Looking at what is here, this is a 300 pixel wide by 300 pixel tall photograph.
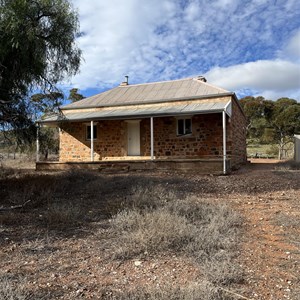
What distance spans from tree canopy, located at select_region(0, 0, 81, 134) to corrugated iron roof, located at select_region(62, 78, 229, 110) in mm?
7921

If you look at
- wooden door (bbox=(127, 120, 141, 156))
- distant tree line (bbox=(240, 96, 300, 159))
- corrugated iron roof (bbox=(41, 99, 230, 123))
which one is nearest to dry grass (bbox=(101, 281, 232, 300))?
corrugated iron roof (bbox=(41, 99, 230, 123))

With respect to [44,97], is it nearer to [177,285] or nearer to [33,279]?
[33,279]

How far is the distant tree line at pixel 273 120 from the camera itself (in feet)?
100

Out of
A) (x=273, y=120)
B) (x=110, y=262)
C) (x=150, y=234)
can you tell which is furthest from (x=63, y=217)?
(x=273, y=120)

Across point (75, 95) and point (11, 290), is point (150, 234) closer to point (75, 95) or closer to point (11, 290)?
point (11, 290)

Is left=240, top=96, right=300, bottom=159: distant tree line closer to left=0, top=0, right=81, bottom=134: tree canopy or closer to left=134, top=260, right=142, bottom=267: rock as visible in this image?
left=0, top=0, right=81, bottom=134: tree canopy

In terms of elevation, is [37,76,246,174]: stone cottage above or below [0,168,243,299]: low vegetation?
above

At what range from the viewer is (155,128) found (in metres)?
17.0

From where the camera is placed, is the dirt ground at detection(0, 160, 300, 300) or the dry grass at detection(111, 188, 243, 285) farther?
the dry grass at detection(111, 188, 243, 285)

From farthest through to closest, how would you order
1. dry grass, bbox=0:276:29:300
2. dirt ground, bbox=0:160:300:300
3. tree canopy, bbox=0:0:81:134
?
1. tree canopy, bbox=0:0:81:134
2. dirt ground, bbox=0:160:300:300
3. dry grass, bbox=0:276:29:300

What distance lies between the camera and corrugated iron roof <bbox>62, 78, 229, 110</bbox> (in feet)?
54.6

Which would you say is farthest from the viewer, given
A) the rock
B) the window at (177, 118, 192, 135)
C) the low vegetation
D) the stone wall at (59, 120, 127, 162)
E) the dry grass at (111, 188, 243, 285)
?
the stone wall at (59, 120, 127, 162)

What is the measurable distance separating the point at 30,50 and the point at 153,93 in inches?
415

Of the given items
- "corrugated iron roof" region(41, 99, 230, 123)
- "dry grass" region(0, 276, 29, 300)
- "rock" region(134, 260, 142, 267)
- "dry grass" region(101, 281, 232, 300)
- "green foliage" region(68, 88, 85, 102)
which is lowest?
"rock" region(134, 260, 142, 267)
